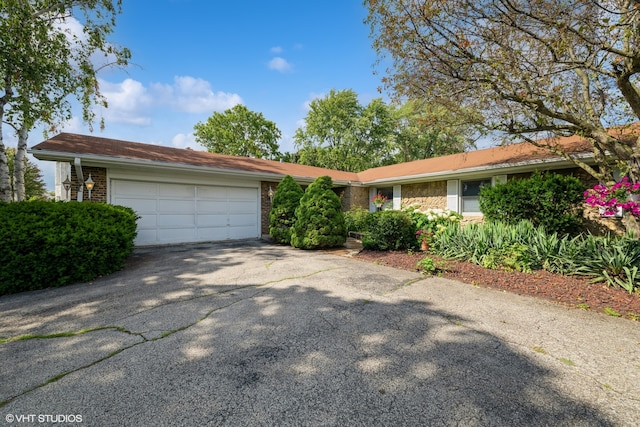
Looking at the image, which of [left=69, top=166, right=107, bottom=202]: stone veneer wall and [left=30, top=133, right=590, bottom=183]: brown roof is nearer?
[left=30, top=133, right=590, bottom=183]: brown roof

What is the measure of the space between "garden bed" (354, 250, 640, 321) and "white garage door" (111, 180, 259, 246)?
662cm

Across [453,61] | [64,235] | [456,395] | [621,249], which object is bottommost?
[456,395]

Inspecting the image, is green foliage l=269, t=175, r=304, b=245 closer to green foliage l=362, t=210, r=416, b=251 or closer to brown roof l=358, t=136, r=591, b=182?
green foliage l=362, t=210, r=416, b=251

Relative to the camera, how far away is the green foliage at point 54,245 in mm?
4168

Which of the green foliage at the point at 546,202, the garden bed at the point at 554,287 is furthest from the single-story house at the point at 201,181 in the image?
the garden bed at the point at 554,287

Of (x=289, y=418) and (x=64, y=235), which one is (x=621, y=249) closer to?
(x=289, y=418)

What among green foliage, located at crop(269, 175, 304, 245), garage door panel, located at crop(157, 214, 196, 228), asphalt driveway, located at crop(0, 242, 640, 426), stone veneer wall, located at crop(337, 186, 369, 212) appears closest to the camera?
asphalt driveway, located at crop(0, 242, 640, 426)

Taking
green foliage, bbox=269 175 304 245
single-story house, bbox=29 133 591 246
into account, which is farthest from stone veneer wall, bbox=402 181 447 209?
green foliage, bbox=269 175 304 245

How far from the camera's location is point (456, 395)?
188cm

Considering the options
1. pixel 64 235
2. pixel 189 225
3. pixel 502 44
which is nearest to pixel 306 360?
pixel 64 235

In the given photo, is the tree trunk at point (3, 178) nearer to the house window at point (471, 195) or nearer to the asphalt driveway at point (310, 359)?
the asphalt driveway at point (310, 359)

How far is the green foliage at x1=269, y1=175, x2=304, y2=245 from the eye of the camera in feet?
30.1

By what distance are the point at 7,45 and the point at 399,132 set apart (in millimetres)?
25730

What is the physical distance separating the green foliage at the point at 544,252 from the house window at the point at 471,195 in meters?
3.91
